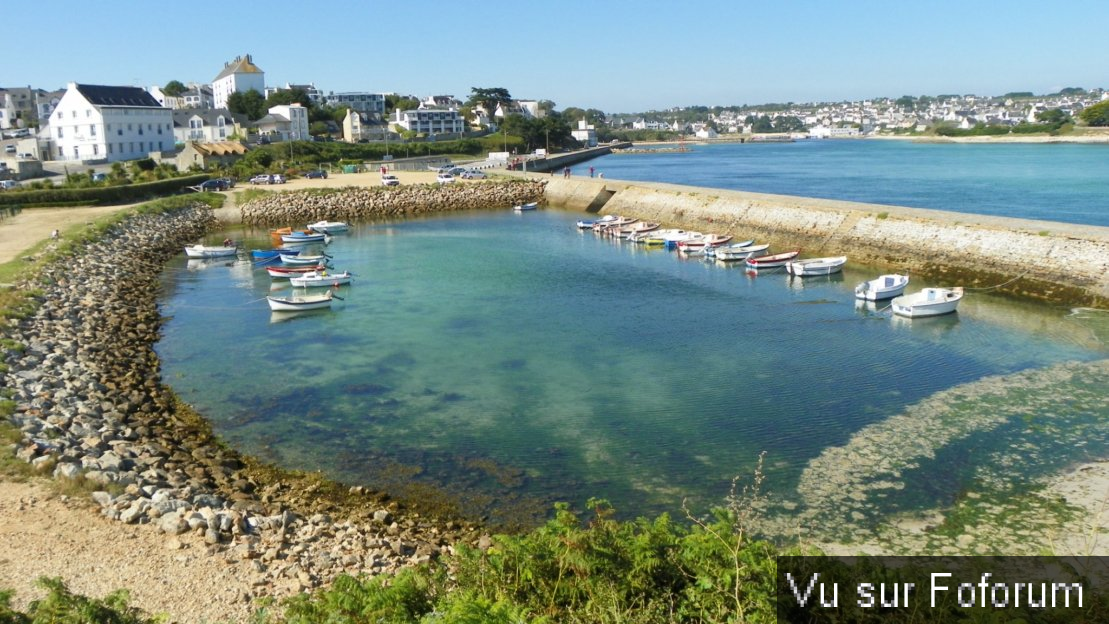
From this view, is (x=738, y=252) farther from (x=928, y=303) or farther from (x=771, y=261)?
(x=928, y=303)

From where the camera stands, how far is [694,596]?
5965 mm

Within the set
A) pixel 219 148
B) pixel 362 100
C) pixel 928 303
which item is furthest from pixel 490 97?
pixel 928 303

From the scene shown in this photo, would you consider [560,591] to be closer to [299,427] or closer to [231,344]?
[299,427]

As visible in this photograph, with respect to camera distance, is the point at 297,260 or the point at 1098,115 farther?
the point at 1098,115

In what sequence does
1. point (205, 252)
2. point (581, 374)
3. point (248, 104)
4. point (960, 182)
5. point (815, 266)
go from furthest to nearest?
point (248, 104) < point (960, 182) < point (205, 252) < point (815, 266) < point (581, 374)

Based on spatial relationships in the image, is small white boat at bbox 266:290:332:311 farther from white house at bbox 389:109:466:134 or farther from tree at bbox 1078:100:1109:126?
tree at bbox 1078:100:1109:126

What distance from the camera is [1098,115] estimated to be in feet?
449

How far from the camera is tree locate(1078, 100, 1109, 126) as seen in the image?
136 m

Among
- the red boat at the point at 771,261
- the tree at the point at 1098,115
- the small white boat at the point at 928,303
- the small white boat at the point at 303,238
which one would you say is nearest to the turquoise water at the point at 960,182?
the red boat at the point at 771,261

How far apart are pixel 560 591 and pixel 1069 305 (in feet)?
74.8

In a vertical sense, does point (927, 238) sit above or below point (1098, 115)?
below

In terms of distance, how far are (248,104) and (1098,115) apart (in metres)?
142

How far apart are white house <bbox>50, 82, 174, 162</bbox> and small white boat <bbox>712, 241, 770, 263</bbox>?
170 feet

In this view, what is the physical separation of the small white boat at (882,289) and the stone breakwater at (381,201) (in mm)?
33900
